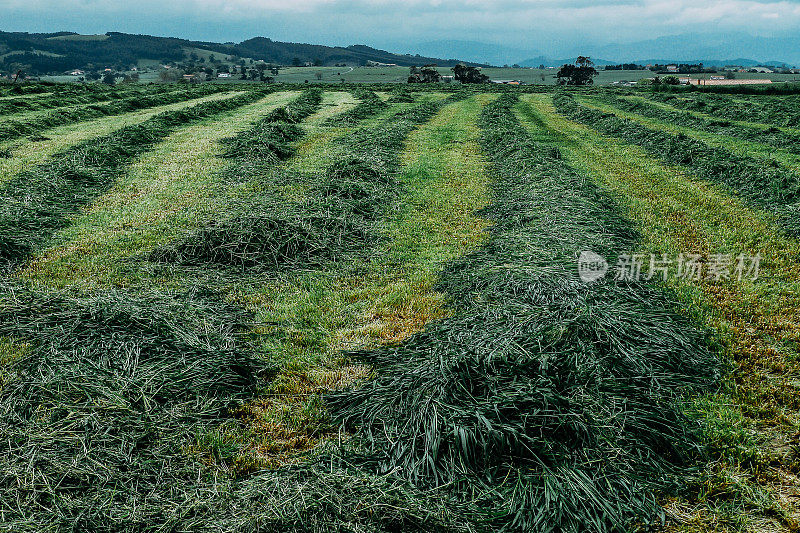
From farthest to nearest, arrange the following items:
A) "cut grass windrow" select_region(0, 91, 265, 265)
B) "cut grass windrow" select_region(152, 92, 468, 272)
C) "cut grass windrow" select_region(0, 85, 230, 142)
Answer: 1. "cut grass windrow" select_region(0, 85, 230, 142)
2. "cut grass windrow" select_region(0, 91, 265, 265)
3. "cut grass windrow" select_region(152, 92, 468, 272)

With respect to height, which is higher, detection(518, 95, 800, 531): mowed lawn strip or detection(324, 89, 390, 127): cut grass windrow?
detection(324, 89, 390, 127): cut grass windrow

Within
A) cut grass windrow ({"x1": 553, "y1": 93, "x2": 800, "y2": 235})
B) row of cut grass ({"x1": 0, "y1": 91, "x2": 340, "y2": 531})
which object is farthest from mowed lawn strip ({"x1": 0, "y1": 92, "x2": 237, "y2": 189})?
cut grass windrow ({"x1": 553, "y1": 93, "x2": 800, "y2": 235})

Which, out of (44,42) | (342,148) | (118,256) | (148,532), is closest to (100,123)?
(342,148)

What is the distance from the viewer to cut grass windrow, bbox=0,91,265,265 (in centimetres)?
678

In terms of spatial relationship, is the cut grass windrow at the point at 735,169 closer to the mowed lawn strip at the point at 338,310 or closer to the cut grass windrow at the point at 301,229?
the mowed lawn strip at the point at 338,310

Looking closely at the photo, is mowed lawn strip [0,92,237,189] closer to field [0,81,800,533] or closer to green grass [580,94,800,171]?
field [0,81,800,533]

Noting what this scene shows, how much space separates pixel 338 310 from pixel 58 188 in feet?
23.4

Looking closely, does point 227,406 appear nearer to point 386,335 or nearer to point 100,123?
point 386,335

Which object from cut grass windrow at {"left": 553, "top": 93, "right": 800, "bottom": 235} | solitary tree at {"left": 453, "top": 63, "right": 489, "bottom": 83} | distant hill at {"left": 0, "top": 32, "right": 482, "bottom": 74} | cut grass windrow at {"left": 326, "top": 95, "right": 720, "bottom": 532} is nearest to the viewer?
cut grass windrow at {"left": 326, "top": 95, "right": 720, "bottom": 532}

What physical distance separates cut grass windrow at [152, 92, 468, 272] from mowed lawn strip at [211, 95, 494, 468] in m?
0.38

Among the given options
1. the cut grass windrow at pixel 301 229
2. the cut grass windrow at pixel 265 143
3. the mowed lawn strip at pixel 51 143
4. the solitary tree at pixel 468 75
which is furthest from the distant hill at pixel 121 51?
the cut grass windrow at pixel 301 229

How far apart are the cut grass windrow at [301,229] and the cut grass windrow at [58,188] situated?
7.24 ft

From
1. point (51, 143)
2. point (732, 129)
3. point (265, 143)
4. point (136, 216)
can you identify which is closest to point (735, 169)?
point (732, 129)

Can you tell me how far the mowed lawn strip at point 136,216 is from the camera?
5.94 meters
